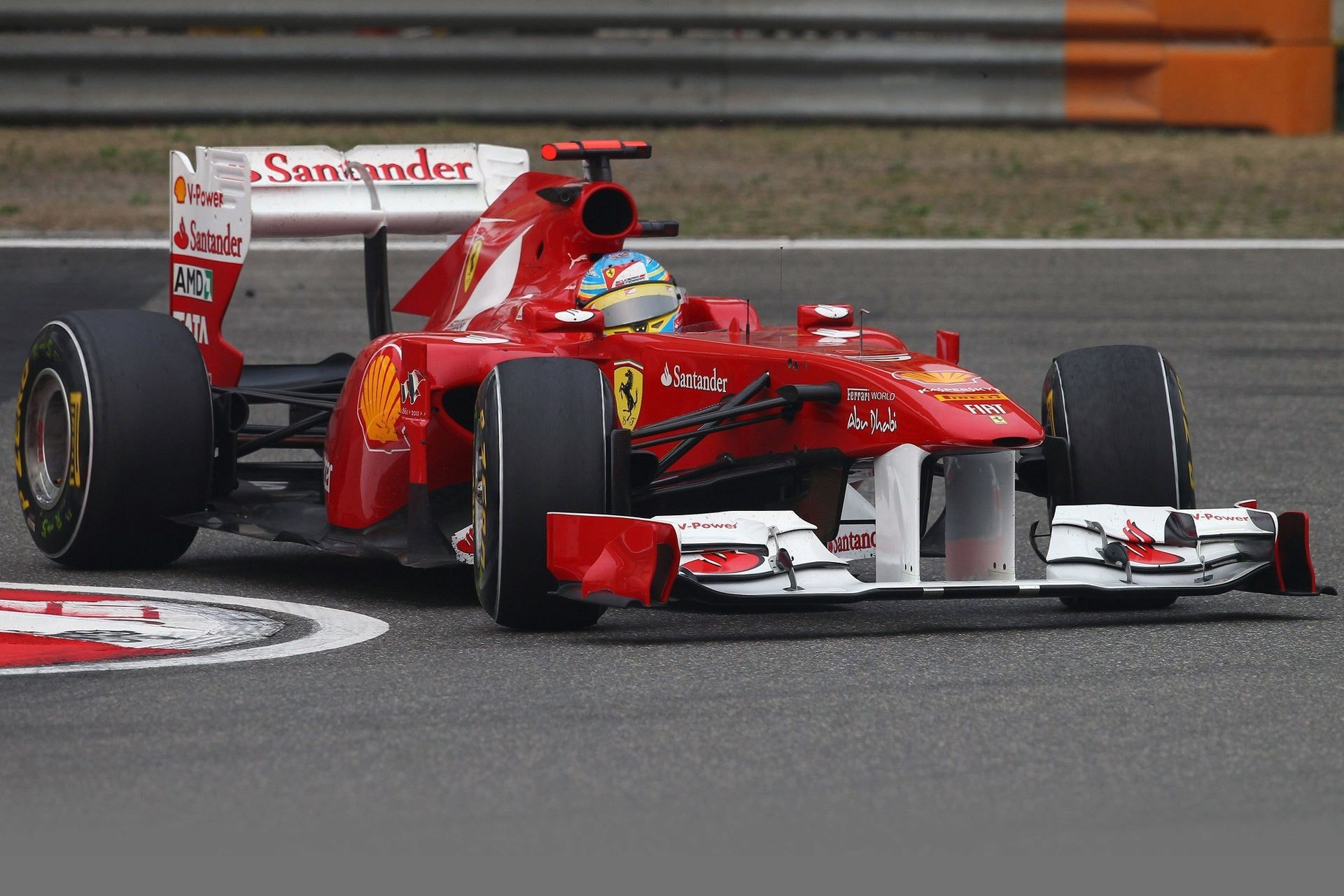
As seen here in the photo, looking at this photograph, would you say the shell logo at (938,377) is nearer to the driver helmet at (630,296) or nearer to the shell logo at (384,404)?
the driver helmet at (630,296)

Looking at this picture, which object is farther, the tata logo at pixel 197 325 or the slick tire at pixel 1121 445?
the tata logo at pixel 197 325

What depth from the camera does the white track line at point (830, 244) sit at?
15.4 metres

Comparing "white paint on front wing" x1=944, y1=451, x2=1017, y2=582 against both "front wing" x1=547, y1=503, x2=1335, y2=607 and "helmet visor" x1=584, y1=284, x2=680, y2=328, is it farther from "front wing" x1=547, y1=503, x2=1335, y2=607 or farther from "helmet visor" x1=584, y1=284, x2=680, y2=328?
"helmet visor" x1=584, y1=284, x2=680, y2=328

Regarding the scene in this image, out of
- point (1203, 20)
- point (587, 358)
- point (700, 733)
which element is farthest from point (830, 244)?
point (700, 733)

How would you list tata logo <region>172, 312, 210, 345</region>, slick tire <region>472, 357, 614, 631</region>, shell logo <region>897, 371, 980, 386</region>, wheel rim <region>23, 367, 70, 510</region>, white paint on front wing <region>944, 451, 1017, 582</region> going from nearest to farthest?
slick tire <region>472, 357, 614, 631</region>
shell logo <region>897, 371, 980, 386</region>
white paint on front wing <region>944, 451, 1017, 582</region>
wheel rim <region>23, 367, 70, 510</region>
tata logo <region>172, 312, 210, 345</region>

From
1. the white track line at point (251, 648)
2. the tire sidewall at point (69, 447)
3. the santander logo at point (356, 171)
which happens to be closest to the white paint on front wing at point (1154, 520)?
the white track line at point (251, 648)

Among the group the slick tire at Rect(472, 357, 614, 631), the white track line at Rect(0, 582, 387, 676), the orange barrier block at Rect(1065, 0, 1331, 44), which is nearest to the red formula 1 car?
the slick tire at Rect(472, 357, 614, 631)

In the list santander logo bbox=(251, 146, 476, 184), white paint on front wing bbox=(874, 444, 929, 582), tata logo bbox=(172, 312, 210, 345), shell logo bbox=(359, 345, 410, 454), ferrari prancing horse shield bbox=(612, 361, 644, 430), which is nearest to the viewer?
white paint on front wing bbox=(874, 444, 929, 582)

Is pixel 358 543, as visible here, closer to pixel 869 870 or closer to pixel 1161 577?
pixel 1161 577

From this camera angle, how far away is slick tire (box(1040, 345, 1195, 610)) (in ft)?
23.0

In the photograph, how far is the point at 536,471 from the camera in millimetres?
6391

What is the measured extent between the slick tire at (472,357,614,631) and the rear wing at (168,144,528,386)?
245 cm

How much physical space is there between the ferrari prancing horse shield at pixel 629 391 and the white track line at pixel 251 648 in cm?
110

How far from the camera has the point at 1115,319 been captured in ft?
46.4
